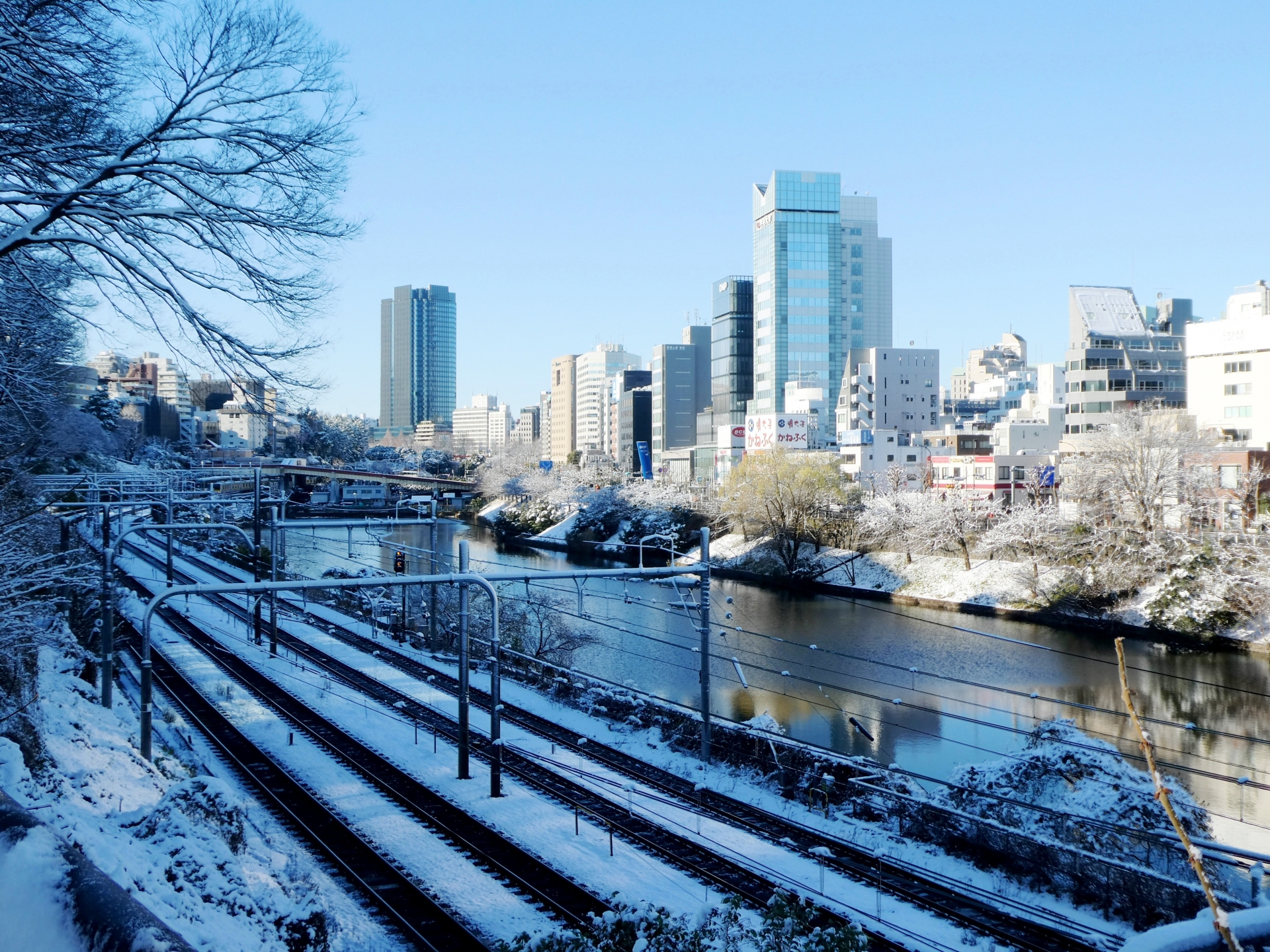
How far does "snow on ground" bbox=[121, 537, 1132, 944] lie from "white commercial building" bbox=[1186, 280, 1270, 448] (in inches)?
1011

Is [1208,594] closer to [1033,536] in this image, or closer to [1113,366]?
[1033,536]

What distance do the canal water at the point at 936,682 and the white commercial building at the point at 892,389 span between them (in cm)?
2643

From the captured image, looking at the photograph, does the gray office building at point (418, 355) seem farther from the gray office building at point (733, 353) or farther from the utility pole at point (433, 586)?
the utility pole at point (433, 586)

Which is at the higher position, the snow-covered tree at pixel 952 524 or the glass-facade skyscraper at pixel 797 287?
the glass-facade skyscraper at pixel 797 287

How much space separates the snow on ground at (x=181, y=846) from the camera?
450 cm

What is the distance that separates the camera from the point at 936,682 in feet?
51.1

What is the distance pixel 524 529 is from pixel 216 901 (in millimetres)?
35408

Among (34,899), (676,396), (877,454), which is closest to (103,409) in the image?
(877,454)

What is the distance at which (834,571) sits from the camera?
90.1 feet

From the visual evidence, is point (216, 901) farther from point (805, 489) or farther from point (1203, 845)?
point (805, 489)

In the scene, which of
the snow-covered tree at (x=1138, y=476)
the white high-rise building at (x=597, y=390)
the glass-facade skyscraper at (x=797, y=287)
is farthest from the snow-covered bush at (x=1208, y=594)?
the white high-rise building at (x=597, y=390)

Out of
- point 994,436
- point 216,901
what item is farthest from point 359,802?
point 994,436

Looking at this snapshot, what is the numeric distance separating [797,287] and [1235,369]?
29610mm

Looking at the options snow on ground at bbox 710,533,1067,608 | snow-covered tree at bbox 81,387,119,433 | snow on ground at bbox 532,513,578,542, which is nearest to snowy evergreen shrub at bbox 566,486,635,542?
snow on ground at bbox 532,513,578,542
